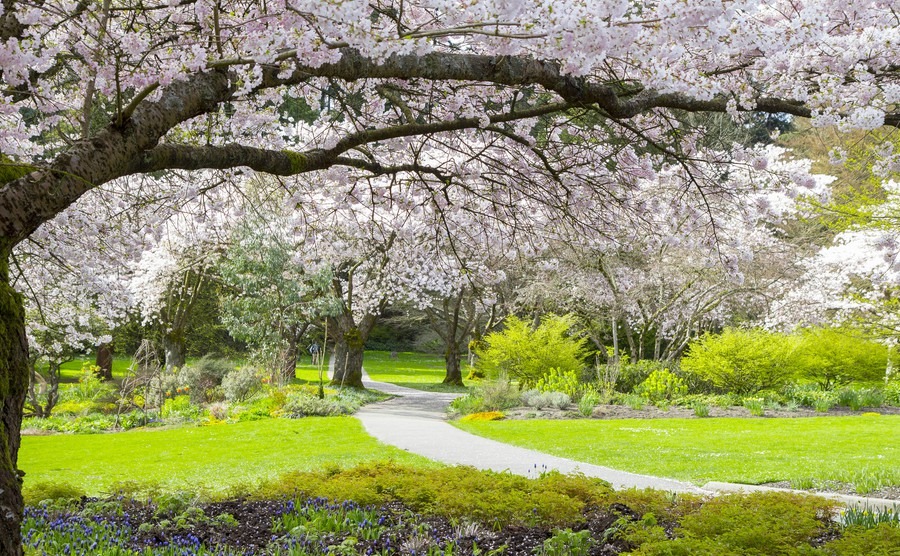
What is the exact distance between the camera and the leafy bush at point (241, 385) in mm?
17219

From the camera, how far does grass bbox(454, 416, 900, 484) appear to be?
851 cm

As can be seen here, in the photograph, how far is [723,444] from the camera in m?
10.7

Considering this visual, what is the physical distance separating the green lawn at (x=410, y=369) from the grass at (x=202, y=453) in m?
12.4

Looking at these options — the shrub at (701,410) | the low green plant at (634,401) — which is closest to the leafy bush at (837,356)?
the shrub at (701,410)

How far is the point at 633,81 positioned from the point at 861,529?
3074 millimetres

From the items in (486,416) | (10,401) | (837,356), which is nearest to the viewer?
(10,401)

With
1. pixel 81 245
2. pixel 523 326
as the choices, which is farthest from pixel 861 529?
pixel 523 326

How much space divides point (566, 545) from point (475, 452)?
5.91 metres

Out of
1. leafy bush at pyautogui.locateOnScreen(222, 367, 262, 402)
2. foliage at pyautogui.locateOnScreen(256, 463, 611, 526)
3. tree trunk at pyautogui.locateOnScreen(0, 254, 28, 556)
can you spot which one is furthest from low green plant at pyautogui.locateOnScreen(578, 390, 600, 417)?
tree trunk at pyautogui.locateOnScreen(0, 254, 28, 556)

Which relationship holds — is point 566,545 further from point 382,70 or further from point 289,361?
point 289,361

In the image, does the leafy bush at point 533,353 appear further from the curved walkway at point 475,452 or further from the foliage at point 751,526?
the foliage at point 751,526

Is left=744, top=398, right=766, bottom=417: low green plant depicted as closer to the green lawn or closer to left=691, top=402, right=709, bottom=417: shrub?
left=691, top=402, right=709, bottom=417: shrub

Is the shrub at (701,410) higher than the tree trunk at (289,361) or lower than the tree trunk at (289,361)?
lower

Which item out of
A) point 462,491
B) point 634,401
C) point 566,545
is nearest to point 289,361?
point 634,401
